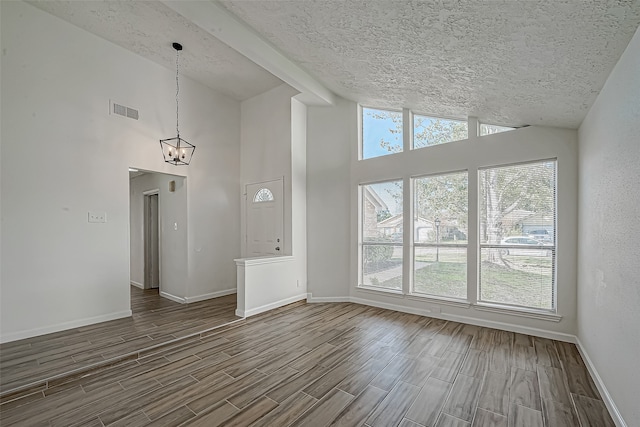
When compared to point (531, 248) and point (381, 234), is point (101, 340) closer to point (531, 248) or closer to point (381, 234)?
point (381, 234)

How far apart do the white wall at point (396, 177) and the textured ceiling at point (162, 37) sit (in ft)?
5.06

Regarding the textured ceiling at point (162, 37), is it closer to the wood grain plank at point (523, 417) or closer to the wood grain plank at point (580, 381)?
the wood grain plank at point (523, 417)

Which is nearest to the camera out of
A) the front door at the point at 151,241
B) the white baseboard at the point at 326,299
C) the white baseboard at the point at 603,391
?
the white baseboard at the point at 603,391

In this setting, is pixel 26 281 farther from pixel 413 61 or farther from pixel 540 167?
pixel 540 167

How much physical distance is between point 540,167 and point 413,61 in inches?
84.0

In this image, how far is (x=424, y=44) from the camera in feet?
7.81

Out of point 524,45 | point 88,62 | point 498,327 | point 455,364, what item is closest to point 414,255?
point 498,327

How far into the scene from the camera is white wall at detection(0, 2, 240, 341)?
329cm

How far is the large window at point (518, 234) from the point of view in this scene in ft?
11.2

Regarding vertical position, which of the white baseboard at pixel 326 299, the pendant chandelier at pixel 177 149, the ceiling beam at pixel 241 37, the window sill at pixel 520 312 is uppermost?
the ceiling beam at pixel 241 37

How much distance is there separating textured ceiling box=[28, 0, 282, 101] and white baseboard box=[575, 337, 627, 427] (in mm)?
5525

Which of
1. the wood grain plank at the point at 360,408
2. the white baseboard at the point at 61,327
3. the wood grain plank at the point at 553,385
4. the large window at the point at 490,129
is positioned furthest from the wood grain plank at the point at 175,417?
the large window at the point at 490,129

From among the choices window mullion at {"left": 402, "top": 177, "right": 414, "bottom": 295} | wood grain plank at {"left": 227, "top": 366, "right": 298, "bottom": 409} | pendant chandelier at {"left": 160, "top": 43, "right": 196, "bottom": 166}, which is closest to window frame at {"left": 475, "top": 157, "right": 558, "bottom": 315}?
window mullion at {"left": 402, "top": 177, "right": 414, "bottom": 295}

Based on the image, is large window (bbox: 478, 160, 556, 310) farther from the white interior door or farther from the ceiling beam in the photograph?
the white interior door
